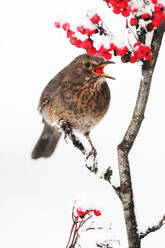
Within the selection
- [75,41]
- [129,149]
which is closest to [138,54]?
[75,41]

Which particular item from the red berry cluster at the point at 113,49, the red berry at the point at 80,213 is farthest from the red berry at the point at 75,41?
the red berry at the point at 80,213

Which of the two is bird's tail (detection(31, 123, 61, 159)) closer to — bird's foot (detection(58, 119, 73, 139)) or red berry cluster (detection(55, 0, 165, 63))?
bird's foot (detection(58, 119, 73, 139))

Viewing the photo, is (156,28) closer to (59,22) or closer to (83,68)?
(59,22)

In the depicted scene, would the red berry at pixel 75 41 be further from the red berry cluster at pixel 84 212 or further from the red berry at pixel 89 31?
the red berry cluster at pixel 84 212

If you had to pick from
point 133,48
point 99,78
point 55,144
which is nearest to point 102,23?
point 133,48

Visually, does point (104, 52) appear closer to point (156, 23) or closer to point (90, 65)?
point (156, 23)

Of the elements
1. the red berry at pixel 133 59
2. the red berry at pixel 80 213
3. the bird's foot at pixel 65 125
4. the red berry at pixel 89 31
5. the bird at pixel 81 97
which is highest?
the bird at pixel 81 97
